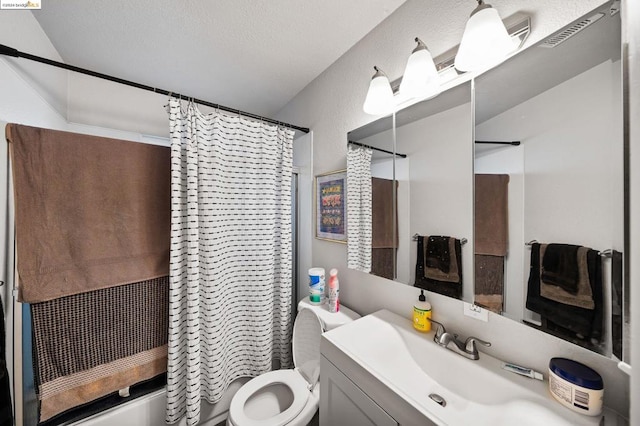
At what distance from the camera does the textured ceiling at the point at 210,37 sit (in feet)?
3.66

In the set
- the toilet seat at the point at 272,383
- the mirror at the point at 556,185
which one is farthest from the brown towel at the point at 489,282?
the toilet seat at the point at 272,383

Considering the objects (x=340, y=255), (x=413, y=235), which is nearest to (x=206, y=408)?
(x=340, y=255)

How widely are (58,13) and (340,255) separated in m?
2.03

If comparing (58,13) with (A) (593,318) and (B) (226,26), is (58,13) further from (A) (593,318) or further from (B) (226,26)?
(A) (593,318)

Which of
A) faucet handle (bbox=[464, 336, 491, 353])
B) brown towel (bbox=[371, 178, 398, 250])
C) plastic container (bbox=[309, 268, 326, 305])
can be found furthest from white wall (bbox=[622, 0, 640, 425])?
plastic container (bbox=[309, 268, 326, 305])

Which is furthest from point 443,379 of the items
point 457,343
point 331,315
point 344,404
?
point 331,315

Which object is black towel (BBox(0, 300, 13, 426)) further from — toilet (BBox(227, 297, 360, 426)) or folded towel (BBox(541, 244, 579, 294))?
folded towel (BBox(541, 244, 579, 294))

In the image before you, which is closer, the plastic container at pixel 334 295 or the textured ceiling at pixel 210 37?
the textured ceiling at pixel 210 37

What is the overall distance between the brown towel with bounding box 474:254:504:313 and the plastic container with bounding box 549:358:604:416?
0.62 ft

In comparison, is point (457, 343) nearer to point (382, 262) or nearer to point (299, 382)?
point (382, 262)

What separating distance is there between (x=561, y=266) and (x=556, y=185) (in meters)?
0.24

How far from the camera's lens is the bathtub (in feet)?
3.80

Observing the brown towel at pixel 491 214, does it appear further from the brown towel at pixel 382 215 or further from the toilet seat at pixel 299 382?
the toilet seat at pixel 299 382

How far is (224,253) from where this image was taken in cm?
141
